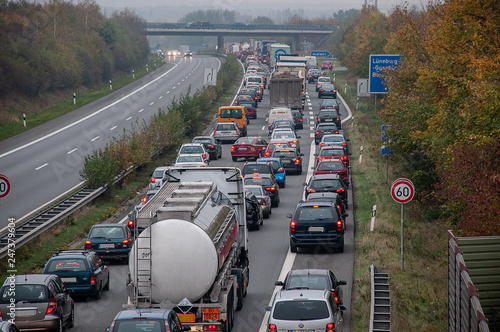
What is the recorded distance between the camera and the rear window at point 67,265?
63.2 feet

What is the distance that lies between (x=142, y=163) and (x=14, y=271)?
66.0 ft

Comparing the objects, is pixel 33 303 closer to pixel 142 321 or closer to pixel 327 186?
pixel 142 321

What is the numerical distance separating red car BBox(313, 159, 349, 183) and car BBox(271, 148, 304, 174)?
5922 millimetres

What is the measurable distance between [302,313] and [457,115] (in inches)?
488

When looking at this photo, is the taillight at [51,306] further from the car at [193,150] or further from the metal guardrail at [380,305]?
the car at [193,150]

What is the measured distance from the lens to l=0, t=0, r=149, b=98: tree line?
6588 cm

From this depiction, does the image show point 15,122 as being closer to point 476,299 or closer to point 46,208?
point 46,208

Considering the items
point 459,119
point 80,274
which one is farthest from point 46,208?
point 459,119

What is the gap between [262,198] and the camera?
3022 centimetres

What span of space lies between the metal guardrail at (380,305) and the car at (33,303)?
6.44 m

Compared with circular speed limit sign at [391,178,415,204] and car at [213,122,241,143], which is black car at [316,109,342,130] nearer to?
car at [213,122,241,143]

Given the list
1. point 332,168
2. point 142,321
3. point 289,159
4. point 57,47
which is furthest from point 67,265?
point 57,47

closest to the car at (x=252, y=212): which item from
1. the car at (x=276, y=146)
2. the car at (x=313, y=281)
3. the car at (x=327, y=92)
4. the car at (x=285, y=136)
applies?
the car at (x=313, y=281)

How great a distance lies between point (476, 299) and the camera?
974 cm
